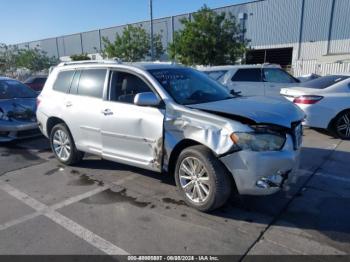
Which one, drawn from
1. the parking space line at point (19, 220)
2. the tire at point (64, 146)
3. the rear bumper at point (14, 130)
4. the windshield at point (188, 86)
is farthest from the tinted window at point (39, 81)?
the parking space line at point (19, 220)

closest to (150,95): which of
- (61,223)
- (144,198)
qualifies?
(144,198)

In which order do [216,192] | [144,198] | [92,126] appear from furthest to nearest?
[92,126]
[144,198]
[216,192]

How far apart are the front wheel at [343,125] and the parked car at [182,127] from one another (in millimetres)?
3500

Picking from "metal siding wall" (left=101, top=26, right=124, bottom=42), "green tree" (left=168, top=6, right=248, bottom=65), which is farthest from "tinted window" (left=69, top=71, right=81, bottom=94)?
"metal siding wall" (left=101, top=26, right=124, bottom=42)

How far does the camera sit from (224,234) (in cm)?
328

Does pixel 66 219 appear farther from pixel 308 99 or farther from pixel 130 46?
pixel 130 46

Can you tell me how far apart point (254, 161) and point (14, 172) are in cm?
435

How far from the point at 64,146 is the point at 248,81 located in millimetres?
6406

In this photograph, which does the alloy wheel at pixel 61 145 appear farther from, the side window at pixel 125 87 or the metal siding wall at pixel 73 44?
the metal siding wall at pixel 73 44

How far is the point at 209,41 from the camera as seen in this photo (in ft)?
59.6

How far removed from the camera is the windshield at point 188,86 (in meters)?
4.21

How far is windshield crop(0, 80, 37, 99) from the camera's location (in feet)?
25.5

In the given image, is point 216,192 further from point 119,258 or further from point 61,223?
point 61,223

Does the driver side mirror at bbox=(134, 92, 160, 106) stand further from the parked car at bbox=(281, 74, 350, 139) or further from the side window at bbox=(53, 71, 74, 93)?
the parked car at bbox=(281, 74, 350, 139)
